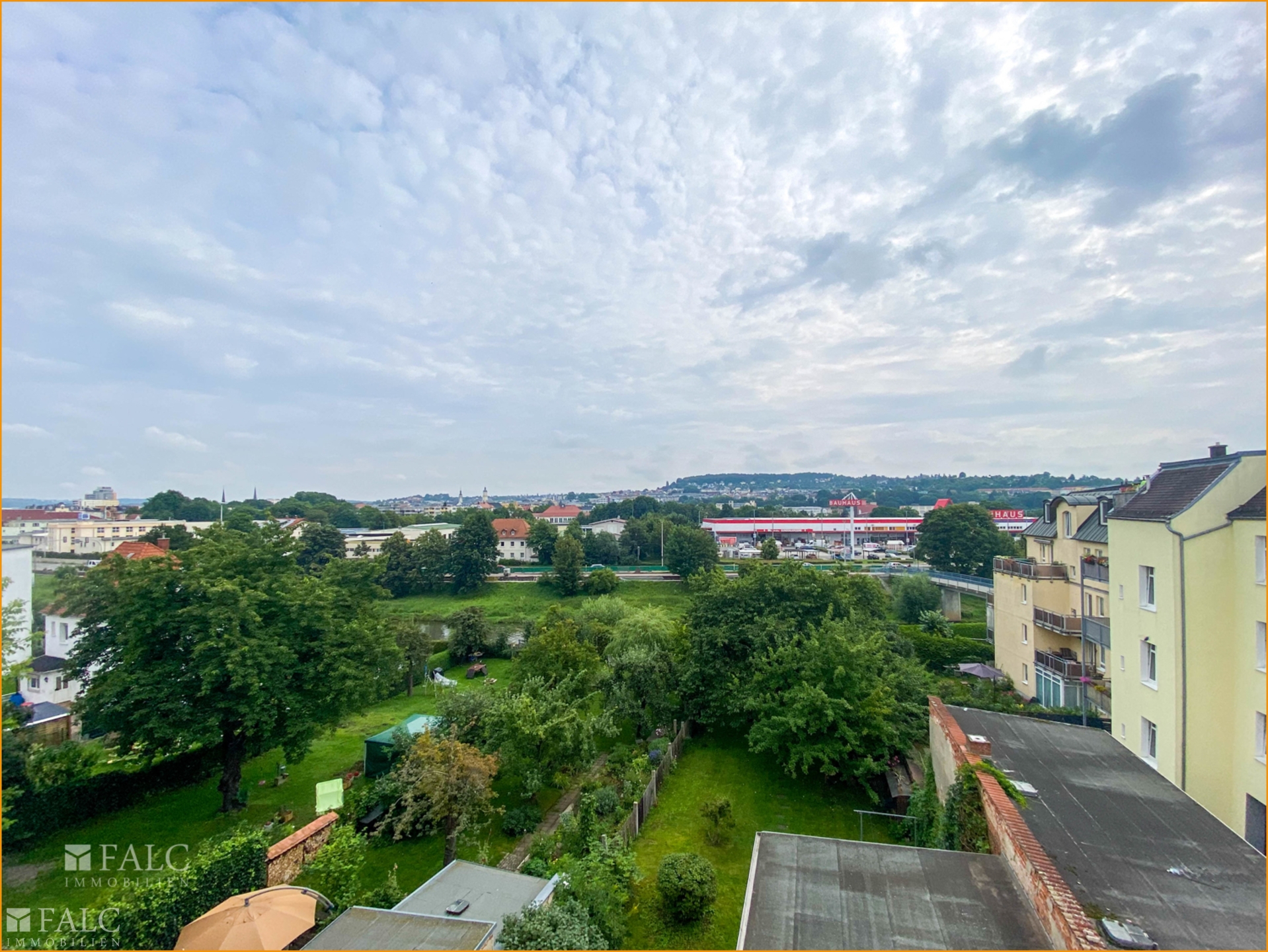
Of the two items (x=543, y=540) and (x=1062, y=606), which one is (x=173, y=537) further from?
(x=543, y=540)

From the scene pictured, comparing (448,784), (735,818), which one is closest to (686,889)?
(735,818)

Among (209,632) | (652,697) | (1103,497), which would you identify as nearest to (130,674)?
(209,632)

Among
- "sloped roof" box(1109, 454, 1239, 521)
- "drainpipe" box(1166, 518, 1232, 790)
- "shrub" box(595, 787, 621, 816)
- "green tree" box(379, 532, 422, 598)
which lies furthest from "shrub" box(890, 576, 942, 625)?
"green tree" box(379, 532, 422, 598)

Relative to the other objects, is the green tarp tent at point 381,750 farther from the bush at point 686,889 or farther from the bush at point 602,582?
the bush at point 602,582

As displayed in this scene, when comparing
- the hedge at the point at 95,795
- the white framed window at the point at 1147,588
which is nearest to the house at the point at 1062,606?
the white framed window at the point at 1147,588

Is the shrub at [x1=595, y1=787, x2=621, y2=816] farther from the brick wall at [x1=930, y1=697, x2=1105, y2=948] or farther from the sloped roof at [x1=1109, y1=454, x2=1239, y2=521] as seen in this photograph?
the sloped roof at [x1=1109, y1=454, x2=1239, y2=521]

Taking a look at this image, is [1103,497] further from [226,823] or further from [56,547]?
[56,547]
